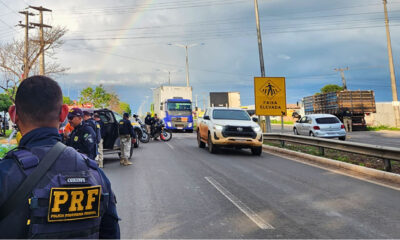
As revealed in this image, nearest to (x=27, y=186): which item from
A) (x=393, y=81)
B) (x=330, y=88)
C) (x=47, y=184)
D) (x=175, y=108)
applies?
(x=47, y=184)

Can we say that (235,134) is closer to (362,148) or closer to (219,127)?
(219,127)

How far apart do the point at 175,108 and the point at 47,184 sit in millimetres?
29463

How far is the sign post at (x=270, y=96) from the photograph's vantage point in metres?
Result: 19.8

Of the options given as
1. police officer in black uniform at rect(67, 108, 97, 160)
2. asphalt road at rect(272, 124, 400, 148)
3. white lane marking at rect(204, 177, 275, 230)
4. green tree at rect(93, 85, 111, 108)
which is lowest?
white lane marking at rect(204, 177, 275, 230)

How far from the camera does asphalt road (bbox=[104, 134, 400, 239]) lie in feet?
14.5

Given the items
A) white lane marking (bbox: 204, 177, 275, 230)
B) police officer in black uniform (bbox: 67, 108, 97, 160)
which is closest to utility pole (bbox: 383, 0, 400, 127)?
white lane marking (bbox: 204, 177, 275, 230)

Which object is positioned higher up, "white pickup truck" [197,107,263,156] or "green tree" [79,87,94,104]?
"green tree" [79,87,94,104]

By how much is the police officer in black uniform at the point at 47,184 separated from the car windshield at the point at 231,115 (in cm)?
1269

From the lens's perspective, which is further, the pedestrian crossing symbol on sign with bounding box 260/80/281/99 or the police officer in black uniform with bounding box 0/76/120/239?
the pedestrian crossing symbol on sign with bounding box 260/80/281/99

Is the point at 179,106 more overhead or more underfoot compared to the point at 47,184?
more overhead

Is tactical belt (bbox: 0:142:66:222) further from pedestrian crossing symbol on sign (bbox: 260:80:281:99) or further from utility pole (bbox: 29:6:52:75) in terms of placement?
utility pole (bbox: 29:6:52:75)

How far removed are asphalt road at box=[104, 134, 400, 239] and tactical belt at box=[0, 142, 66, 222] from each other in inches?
115

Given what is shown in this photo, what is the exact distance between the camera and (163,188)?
281 inches

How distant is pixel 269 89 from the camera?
65.4ft
